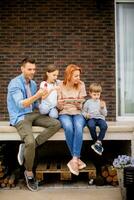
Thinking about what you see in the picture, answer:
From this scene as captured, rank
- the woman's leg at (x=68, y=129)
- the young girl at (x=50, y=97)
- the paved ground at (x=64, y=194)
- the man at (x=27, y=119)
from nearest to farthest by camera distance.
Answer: the paved ground at (x=64, y=194) < the man at (x=27, y=119) < the woman's leg at (x=68, y=129) < the young girl at (x=50, y=97)

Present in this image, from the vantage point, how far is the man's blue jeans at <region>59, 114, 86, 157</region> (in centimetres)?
589

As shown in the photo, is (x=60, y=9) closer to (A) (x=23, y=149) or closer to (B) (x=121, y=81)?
(B) (x=121, y=81)

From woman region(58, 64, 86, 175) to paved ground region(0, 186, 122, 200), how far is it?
1.12 ft

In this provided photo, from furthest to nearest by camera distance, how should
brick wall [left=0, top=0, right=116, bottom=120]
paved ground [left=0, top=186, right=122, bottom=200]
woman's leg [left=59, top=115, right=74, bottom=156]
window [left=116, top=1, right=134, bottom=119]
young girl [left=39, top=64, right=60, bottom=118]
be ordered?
window [left=116, top=1, right=134, bottom=119] < brick wall [left=0, top=0, right=116, bottom=120] < young girl [left=39, top=64, right=60, bottom=118] < woman's leg [left=59, top=115, right=74, bottom=156] < paved ground [left=0, top=186, right=122, bottom=200]

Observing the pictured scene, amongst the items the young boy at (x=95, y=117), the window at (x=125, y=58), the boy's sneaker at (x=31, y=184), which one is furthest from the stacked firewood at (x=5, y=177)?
the window at (x=125, y=58)

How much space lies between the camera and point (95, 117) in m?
6.14

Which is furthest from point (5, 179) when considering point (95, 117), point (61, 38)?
point (61, 38)

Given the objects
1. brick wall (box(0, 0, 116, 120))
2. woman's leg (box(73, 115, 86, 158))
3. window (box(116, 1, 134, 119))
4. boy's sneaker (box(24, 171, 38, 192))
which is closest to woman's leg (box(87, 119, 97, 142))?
woman's leg (box(73, 115, 86, 158))

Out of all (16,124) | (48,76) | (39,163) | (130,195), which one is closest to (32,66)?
(48,76)

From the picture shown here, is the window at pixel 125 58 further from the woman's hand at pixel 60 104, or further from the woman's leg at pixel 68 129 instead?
the woman's leg at pixel 68 129

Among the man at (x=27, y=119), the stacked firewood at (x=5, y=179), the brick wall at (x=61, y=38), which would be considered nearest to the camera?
the man at (x=27, y=119)

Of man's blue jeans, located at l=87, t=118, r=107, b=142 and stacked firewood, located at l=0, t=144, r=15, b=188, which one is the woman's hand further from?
stacked firewood, located at l=0, t=144, r=15, b=188

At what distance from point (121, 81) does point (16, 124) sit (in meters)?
2.75

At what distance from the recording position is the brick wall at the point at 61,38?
26.0 feet
